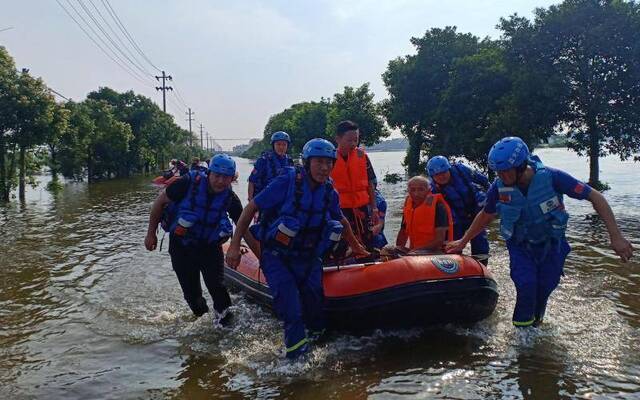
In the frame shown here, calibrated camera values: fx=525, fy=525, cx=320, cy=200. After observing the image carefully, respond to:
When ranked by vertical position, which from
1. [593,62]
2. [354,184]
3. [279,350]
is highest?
[593,62]

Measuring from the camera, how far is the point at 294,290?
4.58 m

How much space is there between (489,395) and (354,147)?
3095 millimetres

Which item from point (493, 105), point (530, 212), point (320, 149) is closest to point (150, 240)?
point (320, 149)

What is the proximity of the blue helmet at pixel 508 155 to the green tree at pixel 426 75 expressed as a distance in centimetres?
2787

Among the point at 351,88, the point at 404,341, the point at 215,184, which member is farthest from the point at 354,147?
the point at 351,88

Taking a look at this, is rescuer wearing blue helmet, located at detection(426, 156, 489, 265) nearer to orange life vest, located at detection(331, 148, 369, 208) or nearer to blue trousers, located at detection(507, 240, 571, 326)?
orange life vest, located at detection(331, 148, 369, 208)

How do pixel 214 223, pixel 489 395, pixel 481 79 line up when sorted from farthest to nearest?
pixel 481 79 < pixel 214 223 < pixel 489 395

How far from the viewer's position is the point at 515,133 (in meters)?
20.3

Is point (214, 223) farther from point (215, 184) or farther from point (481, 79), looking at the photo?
point (481, 79)

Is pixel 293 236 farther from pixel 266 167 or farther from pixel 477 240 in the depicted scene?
pixel 266 167

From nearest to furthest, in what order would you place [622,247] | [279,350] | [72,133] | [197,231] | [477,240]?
[622,247]
[279,350]
[197,231]
[477,240]
[72,133]

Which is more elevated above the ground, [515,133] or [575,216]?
[515,133]

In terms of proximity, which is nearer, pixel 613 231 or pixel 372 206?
pixel 613 231

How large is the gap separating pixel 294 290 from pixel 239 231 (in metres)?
0.70
